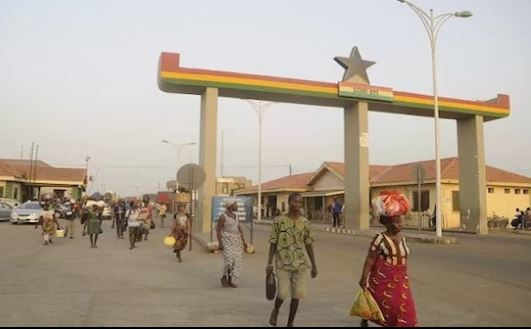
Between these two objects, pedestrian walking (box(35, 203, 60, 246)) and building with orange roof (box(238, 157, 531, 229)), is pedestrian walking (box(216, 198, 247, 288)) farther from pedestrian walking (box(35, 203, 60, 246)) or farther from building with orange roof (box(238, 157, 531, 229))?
building with orange roof (box(238, 157, 531, 229))

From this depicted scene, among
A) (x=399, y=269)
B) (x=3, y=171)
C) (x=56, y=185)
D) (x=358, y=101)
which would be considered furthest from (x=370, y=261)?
(x=56, y=185)

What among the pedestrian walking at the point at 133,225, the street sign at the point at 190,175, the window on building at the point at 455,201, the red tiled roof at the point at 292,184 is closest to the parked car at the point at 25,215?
the pedestrian walking at the point at 133,225

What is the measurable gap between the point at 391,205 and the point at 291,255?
4.28ft

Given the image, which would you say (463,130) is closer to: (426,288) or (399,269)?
(426,288)

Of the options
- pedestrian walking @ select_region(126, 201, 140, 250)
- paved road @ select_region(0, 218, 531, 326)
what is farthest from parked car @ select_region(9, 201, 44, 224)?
paved road @ select_region(0, 218, 531, 326)

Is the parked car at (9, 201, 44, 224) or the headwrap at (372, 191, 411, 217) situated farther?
the parked car at (9, 201, 44, 224)

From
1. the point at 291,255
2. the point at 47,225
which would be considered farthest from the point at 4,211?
the point at 291,255

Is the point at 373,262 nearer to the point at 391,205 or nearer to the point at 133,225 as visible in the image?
the point at 391,205

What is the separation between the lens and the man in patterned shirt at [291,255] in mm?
6191

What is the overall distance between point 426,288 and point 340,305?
7.84 ft

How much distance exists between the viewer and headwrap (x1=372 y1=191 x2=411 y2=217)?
5.67 metres

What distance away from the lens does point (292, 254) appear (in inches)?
246

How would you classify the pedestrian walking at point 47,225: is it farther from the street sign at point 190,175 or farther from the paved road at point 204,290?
the street sign at point 190,175

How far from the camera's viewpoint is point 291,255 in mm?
6234
